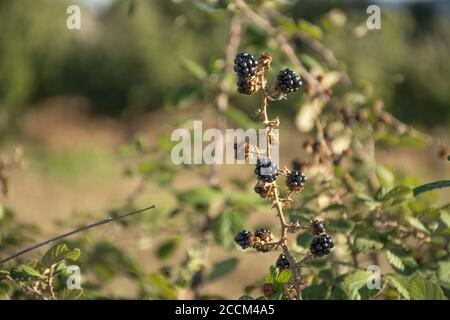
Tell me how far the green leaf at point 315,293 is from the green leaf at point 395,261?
18 cm

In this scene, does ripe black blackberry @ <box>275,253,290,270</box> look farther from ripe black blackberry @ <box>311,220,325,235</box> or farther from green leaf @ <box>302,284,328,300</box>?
green leaf @ <box>302,284,328,300</box>

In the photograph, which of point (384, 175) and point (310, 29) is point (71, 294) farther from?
point (310, 29)

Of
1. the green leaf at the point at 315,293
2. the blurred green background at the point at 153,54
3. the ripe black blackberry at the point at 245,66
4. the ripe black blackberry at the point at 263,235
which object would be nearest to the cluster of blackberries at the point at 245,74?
the ripe black blackberry at the point at 245,66

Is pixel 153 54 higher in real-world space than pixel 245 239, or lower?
higher

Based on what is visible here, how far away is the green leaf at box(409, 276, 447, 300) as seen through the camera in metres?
1.16

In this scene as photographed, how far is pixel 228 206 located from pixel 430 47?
48.0ft

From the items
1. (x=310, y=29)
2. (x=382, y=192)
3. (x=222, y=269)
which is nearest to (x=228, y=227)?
(x=222, y=269)

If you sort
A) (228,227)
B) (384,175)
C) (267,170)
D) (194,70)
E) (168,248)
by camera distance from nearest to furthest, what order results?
(267,170) < (384,175) < (228,227) < (194,70) < (168,248)

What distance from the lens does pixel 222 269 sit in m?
2.02

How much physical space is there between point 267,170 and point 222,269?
3.05 feet

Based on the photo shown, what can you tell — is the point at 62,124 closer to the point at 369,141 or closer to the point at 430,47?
the point at 430,47

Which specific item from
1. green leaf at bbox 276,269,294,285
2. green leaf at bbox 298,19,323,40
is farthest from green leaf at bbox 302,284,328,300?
green leaf at bbox 298,19,323,40

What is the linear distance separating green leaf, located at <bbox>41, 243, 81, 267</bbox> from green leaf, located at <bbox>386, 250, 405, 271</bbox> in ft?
2.24
